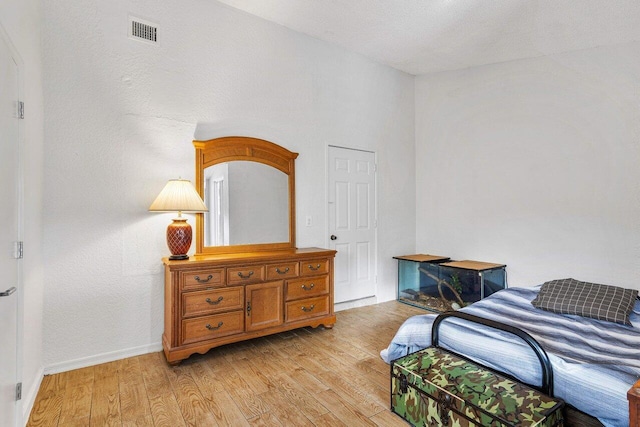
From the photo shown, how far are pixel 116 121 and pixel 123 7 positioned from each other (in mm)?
956

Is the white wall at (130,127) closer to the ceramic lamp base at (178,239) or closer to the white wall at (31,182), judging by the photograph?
the white wall at (31,182)

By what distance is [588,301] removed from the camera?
230 cm

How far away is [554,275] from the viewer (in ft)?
12.1

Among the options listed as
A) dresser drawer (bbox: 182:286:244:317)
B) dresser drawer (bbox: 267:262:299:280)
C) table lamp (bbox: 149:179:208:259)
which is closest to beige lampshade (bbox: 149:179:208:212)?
table lamp (bbox: 149:179:208:259)

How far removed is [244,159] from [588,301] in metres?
3.08

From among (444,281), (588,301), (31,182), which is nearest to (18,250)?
(31,182)

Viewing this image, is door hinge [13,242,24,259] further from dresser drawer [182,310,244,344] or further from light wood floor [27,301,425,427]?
dresser drawer [182,310,244,344]

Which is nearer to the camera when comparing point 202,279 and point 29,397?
point 29,397

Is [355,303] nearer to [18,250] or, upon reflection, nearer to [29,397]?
[29,397]

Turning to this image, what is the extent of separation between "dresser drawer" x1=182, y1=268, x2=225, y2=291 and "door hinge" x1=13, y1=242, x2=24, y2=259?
3.28ft

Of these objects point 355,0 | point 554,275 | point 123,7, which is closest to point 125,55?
point 123,7

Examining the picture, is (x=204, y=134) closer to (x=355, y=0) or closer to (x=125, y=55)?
(x=125, y=55)

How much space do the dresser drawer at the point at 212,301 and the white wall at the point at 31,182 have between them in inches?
37.3

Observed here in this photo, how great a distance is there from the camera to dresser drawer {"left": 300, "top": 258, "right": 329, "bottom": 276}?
3.25 m
